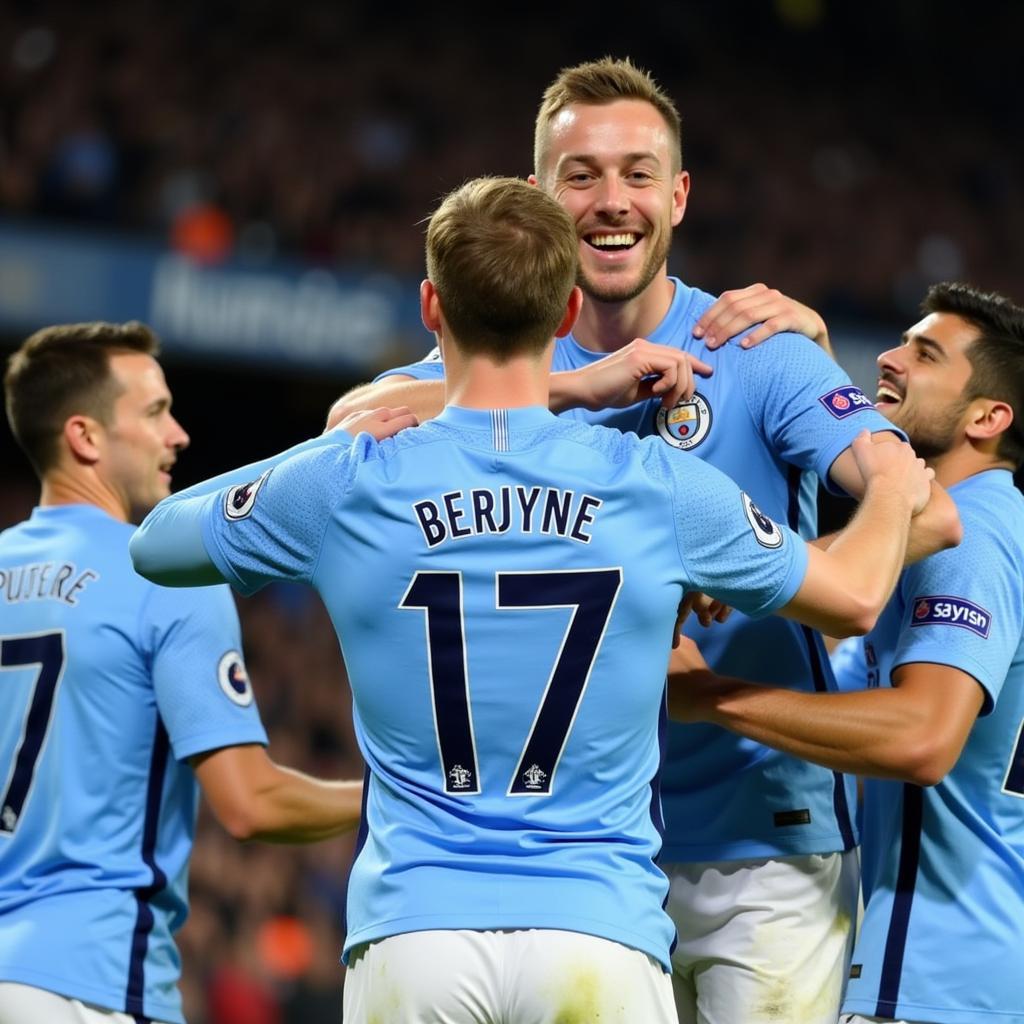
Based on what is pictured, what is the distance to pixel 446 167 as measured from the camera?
15758 mm

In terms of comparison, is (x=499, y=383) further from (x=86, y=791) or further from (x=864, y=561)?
(x=86, y=791)

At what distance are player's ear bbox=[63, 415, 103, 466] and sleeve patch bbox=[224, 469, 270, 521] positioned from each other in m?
1.83

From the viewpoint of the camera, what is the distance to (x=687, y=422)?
12.2ft

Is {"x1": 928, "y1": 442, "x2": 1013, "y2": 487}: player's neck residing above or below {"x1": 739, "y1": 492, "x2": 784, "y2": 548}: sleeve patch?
above

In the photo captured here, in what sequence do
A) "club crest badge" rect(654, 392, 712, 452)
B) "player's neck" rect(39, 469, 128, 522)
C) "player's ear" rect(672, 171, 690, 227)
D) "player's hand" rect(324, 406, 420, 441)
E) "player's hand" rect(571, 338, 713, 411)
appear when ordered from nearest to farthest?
1. "player's hand" rect(324, 406, 420, 441)
2. "player's hand" rect(571, 338, 713, 411)
3. "club crest badge" rect(654, 392, 712, 452)
4. "player's ear" rect(672, 171, 690, 227)
5. "player's neck" rect(39, 469, 128, 522)

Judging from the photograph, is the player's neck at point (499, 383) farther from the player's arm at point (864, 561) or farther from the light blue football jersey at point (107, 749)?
the light blue football jersey at point (107, 749)

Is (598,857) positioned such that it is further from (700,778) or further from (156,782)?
(156,782)

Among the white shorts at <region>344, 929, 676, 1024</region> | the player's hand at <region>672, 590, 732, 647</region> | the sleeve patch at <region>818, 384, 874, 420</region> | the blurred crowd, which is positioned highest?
the blurred crowd

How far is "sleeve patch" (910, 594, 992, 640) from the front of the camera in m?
3.62

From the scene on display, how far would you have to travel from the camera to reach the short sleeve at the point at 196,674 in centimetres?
419

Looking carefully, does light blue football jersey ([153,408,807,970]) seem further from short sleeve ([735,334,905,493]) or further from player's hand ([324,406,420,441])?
short sleeve ([735,334,905,493])

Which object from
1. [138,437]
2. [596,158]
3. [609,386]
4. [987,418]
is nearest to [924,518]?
[609,386]

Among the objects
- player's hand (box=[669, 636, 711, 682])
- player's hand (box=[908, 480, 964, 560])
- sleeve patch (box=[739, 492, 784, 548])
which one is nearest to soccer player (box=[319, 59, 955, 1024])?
player's hand (box=[669, 636, 711, 682])

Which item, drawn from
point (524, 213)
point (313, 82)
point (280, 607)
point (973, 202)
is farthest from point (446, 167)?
point (524, 213)
